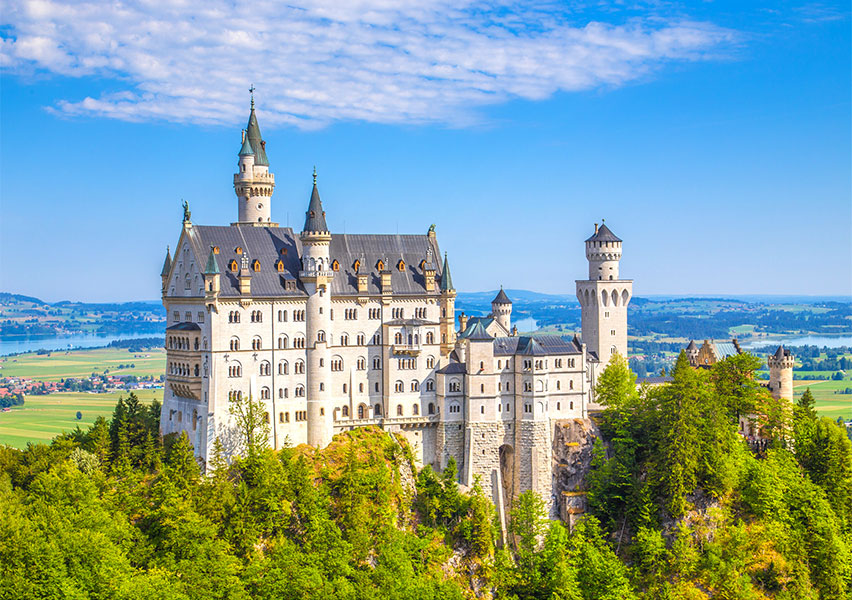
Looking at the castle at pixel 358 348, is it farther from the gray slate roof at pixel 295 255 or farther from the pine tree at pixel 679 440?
the pine tree at pixel 679 440

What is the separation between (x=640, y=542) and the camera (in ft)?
314

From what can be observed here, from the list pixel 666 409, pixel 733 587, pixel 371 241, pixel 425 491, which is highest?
pixel 371 241

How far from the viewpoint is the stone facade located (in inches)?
3757

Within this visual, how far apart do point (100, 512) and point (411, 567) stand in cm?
2682

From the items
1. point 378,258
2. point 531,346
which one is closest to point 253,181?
point 378,258

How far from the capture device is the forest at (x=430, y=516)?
83.1 meters

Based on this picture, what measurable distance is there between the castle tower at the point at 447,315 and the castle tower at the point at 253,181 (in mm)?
19460

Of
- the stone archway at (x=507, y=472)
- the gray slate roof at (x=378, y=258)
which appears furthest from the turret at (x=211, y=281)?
the stone archway at (x=507, y=472)

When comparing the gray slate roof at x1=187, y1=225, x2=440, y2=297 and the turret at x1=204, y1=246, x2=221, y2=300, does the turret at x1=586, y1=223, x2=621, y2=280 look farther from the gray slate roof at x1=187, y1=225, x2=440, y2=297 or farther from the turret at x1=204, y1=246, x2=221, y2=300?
the turret at x1=204, y1=246, x2=221, y2=300

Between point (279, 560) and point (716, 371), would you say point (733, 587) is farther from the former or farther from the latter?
point (279, 560)

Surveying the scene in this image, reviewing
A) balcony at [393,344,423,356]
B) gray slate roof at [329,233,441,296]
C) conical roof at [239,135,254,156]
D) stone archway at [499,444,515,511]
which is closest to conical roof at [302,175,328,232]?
gray slate roof at [329,233,441,296]

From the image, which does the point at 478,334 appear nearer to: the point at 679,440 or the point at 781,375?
the point at 679,440

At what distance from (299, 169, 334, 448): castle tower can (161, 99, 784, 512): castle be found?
0.45ft

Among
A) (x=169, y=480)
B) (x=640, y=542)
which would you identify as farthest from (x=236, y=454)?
(x=640, y=542)
